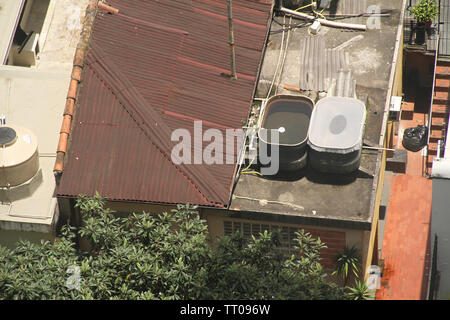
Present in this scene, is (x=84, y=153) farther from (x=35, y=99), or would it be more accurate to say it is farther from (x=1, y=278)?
(x=1, y=278)

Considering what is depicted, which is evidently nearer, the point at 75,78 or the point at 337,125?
the point at 337,125

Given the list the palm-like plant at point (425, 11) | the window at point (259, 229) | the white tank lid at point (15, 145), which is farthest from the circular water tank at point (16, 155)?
the palm-like plant at point (425, 11)

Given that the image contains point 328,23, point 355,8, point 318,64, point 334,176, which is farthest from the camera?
point 355,8

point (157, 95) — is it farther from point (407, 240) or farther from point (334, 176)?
point (407, 240)

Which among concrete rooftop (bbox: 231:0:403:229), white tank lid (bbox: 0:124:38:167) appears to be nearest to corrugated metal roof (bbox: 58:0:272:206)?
concrete rooftop (bbox: 231:0:403:229)

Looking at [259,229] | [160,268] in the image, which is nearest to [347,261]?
[259,229]

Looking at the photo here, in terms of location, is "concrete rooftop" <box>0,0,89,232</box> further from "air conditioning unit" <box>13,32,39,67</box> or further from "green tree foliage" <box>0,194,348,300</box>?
"green tree foliage" <box>0,194,348,300</box>

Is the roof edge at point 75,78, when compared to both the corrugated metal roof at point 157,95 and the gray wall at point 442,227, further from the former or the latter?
the gray wall at point 442,227

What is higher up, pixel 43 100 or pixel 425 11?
pixel 425 11

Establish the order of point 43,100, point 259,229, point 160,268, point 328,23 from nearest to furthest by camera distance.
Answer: point 160,268 → point 259,229 → point 43,100 → point 328,23
